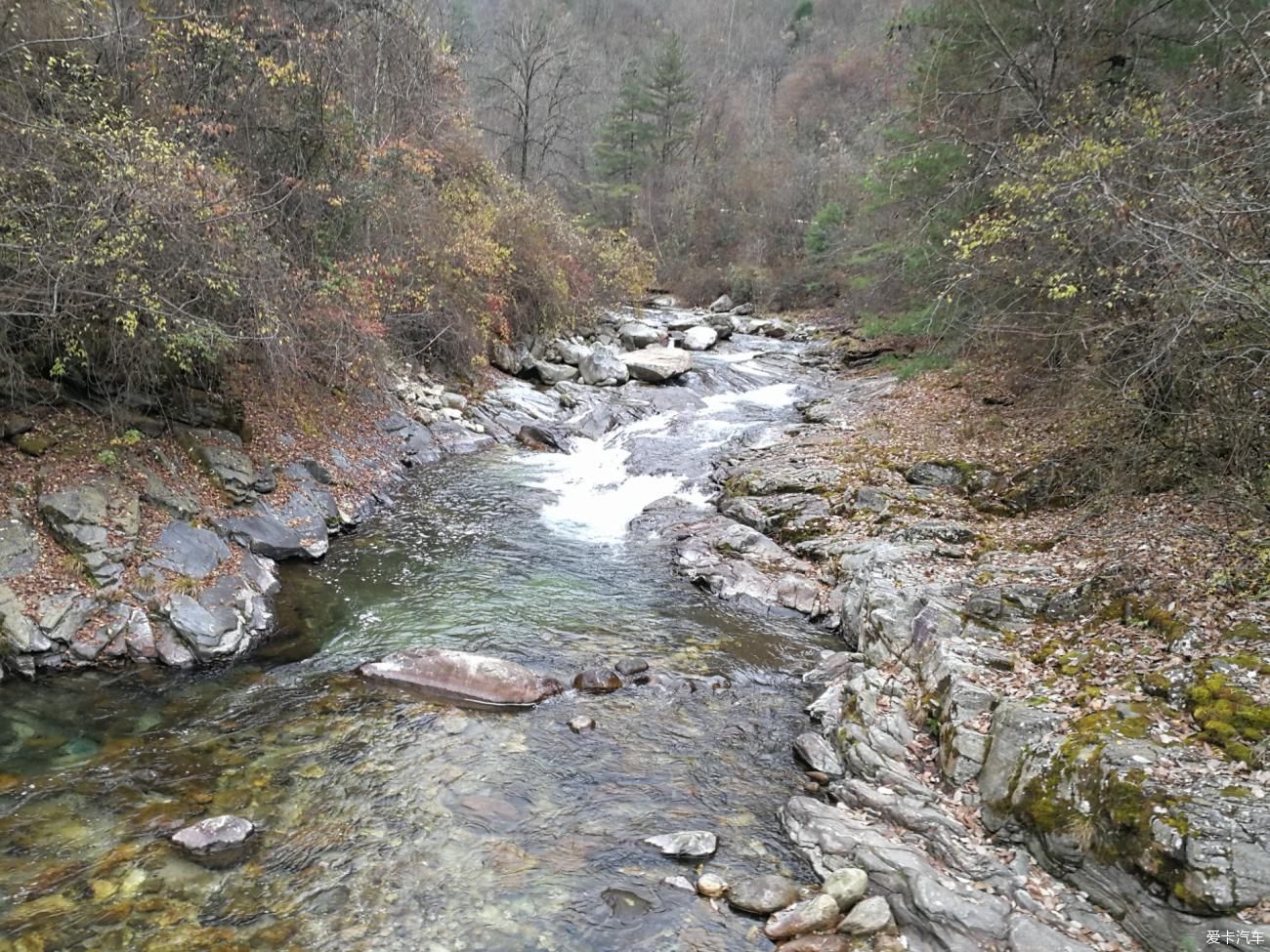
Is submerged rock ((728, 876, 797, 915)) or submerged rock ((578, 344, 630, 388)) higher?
submerged rock ((578, 344, 630, 388))

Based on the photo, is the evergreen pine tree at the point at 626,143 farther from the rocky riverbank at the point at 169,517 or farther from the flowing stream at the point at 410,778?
the flowing stream at the point at 410,778

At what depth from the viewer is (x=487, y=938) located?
4438 mm

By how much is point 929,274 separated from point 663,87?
39.6 m

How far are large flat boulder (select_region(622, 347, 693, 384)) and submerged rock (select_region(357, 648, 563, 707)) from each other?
14528 millimetres

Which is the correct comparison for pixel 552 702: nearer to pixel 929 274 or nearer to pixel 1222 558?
pixel 1222 558

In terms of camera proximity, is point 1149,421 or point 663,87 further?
point 663,87

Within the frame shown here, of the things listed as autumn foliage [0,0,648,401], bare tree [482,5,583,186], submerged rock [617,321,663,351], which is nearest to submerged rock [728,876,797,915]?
autumn foliage [0,0,648,401]

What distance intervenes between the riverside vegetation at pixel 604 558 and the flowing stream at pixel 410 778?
40 millimetres

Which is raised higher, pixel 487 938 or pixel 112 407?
pixel 112 407

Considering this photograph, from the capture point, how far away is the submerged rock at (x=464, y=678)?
7.08m

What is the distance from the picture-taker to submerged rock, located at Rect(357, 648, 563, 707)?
708 cm

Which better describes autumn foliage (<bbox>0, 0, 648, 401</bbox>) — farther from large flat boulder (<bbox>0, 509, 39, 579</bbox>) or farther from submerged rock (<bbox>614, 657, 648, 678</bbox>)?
submerged rock (<bbox>614, 657, 648, 678</bbox>)

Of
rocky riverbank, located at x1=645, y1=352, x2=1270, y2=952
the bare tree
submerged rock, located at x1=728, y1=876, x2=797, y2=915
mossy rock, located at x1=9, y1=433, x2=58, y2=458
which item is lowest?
submerged rock, located at x1=728, y1=876, x2=797, y2=915

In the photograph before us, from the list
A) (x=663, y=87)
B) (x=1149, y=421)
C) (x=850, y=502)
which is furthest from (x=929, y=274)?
(x=663, y=87)
